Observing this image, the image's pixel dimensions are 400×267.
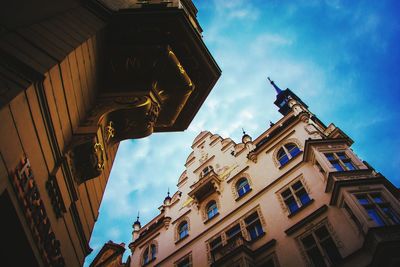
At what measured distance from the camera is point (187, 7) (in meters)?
11.3

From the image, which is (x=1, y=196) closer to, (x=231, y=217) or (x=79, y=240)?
(x=79, y=240)

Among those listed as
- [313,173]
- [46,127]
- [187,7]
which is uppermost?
[187,7]

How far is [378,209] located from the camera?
12.2 meters

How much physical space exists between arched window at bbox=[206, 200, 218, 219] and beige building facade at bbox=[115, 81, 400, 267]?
0.28 feet

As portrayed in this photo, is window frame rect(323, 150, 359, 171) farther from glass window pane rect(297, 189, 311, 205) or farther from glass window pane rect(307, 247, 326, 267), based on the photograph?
glass window pane rect(307, 247, 326, 267)

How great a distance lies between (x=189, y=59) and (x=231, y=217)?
41.9ft

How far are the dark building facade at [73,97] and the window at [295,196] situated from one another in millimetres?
9200

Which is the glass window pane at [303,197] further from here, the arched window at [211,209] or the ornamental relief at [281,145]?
the arched window at [211,209]

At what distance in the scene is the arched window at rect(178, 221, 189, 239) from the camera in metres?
21.2

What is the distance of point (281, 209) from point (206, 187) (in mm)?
6731

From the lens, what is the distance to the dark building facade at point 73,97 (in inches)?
160

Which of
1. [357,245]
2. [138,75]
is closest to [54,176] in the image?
[138,75]

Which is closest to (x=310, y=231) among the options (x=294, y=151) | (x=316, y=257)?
(x=316, y=257)

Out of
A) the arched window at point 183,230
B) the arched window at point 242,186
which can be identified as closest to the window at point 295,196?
the arched window at point 242,186
